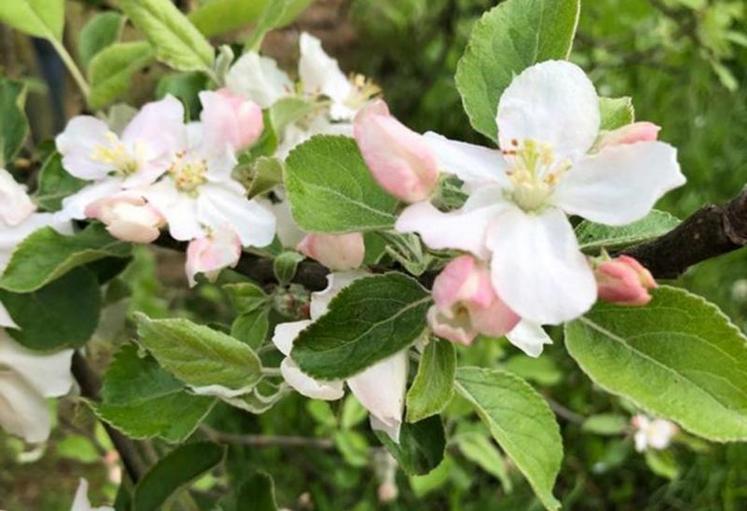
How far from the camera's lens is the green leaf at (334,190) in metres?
0.57

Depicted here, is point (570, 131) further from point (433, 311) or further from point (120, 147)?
point (120, 147)

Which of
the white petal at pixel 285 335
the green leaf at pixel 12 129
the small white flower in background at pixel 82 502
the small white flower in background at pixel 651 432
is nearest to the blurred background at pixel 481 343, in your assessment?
the small white flower in background at pixel 651 432

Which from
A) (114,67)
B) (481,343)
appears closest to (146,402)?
(114,67)

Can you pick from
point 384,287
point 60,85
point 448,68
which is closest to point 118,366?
point 384,287

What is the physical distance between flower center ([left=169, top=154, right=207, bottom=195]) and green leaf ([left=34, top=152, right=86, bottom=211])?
0.43ft

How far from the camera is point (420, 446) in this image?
0.68 m

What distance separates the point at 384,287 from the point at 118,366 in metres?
0.28

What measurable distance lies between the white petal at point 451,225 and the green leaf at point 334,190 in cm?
5

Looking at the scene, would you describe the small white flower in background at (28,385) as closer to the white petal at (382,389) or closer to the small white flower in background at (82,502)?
the small white flower in background at (82,502)

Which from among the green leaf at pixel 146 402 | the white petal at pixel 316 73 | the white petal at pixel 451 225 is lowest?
the green leaf at pixel 146 402

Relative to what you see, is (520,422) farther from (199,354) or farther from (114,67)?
(114,67)

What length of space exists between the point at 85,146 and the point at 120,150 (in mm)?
68

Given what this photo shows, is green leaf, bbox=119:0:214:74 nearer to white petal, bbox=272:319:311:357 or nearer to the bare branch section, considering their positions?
white petal, bbox=272:319:311:357

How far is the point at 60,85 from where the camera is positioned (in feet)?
6.32
